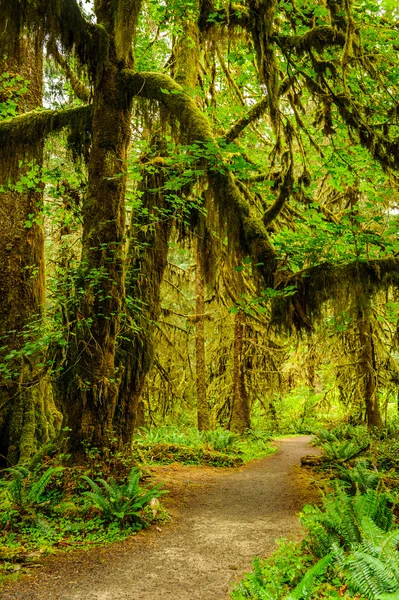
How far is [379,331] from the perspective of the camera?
12.7 m

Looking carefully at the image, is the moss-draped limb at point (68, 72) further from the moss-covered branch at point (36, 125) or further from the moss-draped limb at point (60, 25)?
the moss-covered branch at point (36, 125)

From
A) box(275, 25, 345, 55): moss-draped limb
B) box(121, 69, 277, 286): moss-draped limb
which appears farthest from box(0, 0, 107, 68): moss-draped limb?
box(275, 25, 345, 55): moss-draped limb

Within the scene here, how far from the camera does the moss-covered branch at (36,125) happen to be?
711cm

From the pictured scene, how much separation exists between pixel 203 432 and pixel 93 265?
7.88 metres

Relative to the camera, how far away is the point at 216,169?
248 inches

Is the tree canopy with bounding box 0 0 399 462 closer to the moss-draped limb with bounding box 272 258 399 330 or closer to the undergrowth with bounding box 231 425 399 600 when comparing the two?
the moss-draped limb with bounding box 272 258 399 330

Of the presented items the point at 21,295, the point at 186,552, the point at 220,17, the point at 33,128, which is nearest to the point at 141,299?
the point at 21,295

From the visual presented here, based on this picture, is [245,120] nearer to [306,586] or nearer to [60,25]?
[60,25]

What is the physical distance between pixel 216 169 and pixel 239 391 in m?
9.93

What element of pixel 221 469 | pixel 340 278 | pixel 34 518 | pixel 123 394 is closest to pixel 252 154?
pixel 340 278

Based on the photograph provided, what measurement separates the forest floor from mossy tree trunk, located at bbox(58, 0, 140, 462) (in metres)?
1.69

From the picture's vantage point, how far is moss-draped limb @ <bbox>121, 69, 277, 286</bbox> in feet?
20.2

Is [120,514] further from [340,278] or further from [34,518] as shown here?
[340,278]

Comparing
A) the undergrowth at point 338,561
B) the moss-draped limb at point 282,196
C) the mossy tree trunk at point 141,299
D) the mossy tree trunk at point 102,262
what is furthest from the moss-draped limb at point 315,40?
the undergrowth at point 338,561
